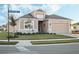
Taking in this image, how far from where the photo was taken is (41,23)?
7168 mm

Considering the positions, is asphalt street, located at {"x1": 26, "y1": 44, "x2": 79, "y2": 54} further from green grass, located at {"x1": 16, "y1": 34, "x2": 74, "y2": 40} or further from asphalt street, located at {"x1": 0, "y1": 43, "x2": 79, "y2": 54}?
green grass, located at {"x1": 16, "y1": 34, "x2": 74, "y2": 40}

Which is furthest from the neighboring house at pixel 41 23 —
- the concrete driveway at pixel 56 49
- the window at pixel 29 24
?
the concrete driveway at pixel 56 49

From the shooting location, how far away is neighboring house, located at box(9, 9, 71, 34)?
23.4 ft

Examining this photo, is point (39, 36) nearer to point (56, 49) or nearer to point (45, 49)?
point (45, 49)

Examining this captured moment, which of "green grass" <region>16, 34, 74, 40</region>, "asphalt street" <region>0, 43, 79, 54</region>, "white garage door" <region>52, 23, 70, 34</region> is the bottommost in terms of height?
"asphalt street" <region>0, 43, 79, 54</region>

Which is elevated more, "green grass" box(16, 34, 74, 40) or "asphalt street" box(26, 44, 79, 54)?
"green grass" box(16, 34, 74, 40)

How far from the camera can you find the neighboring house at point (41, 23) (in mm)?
7137

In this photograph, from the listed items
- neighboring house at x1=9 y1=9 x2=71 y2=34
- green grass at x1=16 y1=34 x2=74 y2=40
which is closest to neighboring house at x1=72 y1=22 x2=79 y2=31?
neighboring house at x1=9 y1=9 x2=71 y2=34

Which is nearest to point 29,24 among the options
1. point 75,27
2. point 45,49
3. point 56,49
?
point 45,49

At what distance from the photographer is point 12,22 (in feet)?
23.4

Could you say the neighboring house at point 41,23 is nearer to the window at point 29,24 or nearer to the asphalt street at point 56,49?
the window at point 29,24

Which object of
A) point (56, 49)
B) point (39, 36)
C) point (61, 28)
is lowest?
point (56, 49)

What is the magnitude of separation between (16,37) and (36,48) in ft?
1.50
